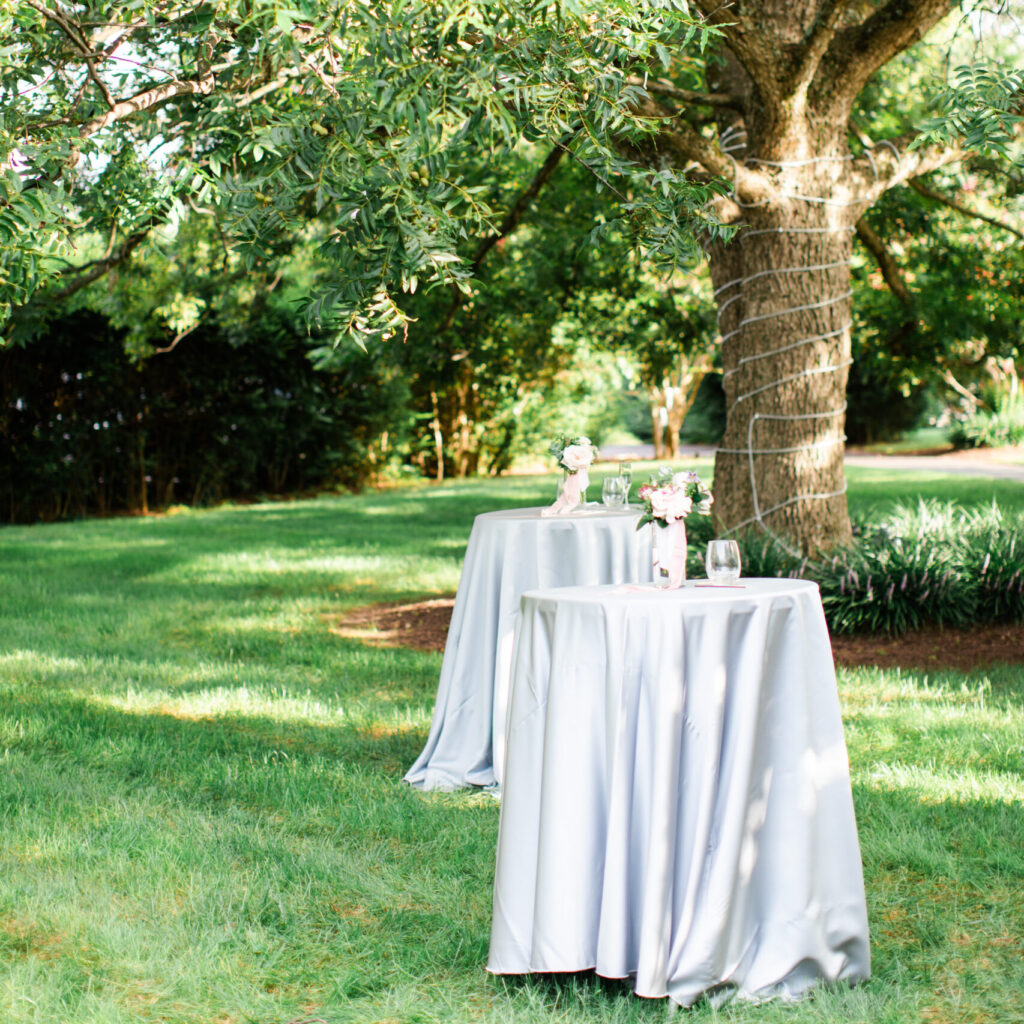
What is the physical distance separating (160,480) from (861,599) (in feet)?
38.7

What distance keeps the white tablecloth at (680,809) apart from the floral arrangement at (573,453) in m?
2.17

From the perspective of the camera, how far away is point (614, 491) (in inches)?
215

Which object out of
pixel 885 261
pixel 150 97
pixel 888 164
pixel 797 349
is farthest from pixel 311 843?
pixel 885 261

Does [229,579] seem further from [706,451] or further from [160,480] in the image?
[706,451]

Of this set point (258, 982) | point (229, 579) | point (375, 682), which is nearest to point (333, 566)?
point (229, 579)

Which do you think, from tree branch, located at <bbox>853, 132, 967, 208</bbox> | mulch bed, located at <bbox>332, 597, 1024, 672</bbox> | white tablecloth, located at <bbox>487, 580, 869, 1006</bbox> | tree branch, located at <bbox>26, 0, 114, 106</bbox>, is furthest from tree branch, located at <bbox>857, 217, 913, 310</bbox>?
white tablecloth, located at <bbox>487, 580, 869, 1006</bbox>

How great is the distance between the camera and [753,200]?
24.7ft

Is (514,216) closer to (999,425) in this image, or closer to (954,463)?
(954,463)

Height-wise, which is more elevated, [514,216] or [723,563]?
[514,216]

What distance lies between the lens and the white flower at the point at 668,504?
342cm

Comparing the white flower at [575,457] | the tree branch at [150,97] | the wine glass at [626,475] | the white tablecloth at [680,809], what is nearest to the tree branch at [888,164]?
the wine glass at [626,475]

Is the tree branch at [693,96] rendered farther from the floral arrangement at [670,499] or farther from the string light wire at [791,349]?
the floral arrangement at [670,499]

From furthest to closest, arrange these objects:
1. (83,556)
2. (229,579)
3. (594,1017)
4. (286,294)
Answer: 1. (286,294)
2. (83,556)
3. (229,579)
4. (594,1017)

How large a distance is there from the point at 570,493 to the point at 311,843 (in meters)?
2.01
